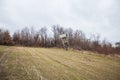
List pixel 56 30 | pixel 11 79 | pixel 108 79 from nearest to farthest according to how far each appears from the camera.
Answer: pixel 11 79
pixel 108 79
pixel 56 30

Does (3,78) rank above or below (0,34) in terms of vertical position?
below

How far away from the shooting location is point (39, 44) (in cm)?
9881

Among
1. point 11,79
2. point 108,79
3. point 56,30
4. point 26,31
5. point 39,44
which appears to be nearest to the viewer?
point 11,79

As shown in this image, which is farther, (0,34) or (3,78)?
(0,34)

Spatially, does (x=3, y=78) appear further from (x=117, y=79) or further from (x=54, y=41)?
(x=54, y=41)

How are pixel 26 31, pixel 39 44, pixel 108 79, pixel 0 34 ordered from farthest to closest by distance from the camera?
1. pixel 26 31
2. pixel 39 44
3. pixel 0 34
4. pixel 108 79

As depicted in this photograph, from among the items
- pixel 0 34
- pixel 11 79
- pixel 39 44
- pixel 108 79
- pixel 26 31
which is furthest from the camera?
pixel 26 31

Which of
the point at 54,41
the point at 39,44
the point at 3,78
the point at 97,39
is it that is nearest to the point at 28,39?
the point at 39,44

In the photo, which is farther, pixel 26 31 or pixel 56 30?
pixel 26 31

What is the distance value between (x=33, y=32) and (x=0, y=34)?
1420 inches

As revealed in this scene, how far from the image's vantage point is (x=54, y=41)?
9900 centimetres

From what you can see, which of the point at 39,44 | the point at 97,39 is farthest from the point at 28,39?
the point at 97,39

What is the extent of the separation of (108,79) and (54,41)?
288 feet

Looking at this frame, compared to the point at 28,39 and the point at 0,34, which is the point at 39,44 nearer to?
the point at 28,39
